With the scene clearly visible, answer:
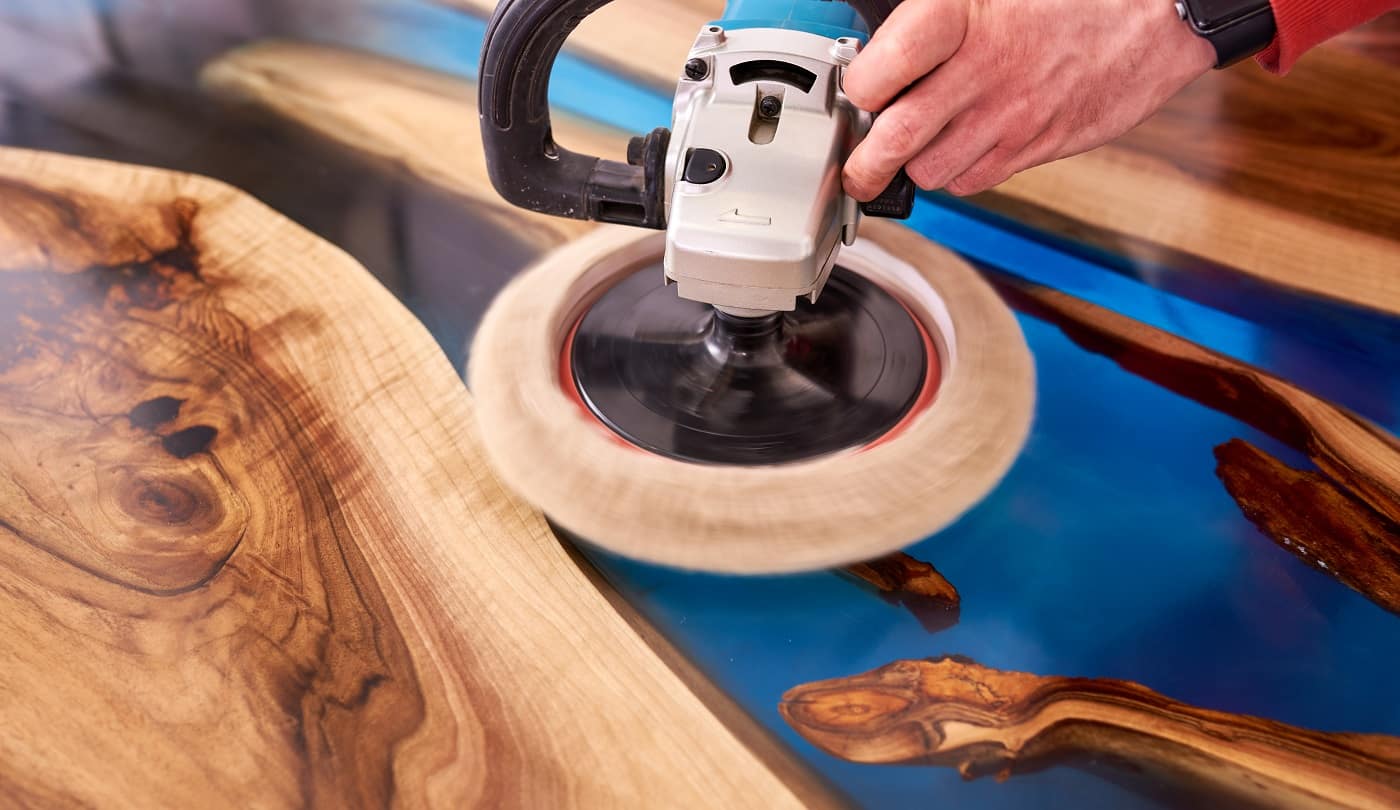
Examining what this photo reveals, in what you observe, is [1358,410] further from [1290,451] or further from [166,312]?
[166,312]

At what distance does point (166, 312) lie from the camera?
1064 millimetres

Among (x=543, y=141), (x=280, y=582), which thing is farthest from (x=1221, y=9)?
(x=280, y=582)

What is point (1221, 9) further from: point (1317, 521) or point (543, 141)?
point (543, 141)

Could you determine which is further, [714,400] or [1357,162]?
[1357,162]

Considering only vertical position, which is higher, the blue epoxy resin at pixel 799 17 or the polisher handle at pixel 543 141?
the blue epoxy resin at pixel 799 17

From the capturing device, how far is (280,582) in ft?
2.64

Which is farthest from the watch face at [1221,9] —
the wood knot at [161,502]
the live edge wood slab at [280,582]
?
the wood knot at [161,502]

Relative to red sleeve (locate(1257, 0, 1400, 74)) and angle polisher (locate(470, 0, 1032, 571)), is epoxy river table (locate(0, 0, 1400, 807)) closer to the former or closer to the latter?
angle polisher (locate(470, 0, 1032, 571))

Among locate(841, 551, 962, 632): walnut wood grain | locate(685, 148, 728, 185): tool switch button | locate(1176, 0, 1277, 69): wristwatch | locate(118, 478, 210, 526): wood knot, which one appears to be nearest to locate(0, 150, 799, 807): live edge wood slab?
locate(118, 478, 210, 526): wood knot

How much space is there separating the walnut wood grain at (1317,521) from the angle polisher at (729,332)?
19 cm

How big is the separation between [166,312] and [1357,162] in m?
1.31

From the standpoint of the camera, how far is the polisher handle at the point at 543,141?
2.74ft

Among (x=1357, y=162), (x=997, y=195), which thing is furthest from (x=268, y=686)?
(x=1357, y=162)

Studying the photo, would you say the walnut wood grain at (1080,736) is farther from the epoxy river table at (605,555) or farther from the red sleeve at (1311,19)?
the red sleeve at (1311,19)
